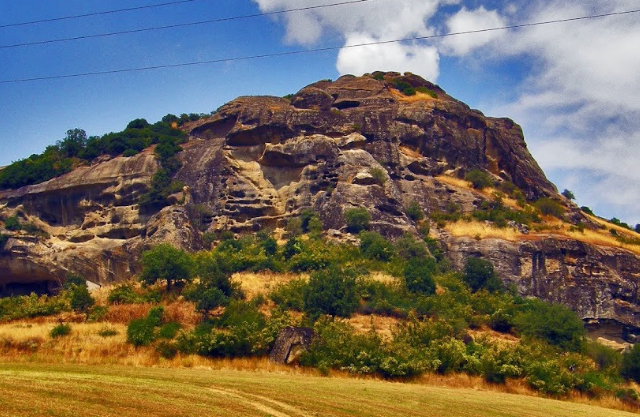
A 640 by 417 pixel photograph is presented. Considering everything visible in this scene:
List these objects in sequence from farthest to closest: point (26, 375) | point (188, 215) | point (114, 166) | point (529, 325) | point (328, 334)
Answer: point (114, 166)
point (188, 215)
point (529, 325)
point (328, 334)
point (26, 375)

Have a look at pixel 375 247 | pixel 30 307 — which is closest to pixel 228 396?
pixel 30 307

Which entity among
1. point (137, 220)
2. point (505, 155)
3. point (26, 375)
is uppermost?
point (505, 155)

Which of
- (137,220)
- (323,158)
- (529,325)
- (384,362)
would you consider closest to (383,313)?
(529,325)

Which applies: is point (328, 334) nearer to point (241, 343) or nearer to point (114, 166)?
point (241, 343)

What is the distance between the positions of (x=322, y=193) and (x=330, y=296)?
1879 centimetres

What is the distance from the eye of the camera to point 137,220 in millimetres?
55281

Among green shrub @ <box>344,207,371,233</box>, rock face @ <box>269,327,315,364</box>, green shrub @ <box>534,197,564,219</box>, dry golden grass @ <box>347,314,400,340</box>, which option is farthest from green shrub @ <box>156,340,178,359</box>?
green shrub @ <box>534,197,564,219</box>

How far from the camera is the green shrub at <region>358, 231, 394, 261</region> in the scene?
152ft

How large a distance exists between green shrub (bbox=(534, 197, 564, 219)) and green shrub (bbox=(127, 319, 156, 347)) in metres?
39.6

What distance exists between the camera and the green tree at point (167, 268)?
3941 centimetres

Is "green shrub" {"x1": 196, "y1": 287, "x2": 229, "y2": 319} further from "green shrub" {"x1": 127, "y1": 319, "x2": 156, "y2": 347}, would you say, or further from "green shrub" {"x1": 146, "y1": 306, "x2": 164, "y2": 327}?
"green shrub" {"x1": 127, "y1": 319, "x2": 156, "y2": 347}

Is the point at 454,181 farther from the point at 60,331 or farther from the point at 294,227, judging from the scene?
the point at 60,331

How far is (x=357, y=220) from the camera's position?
49.8 metres

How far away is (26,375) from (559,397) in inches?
758
